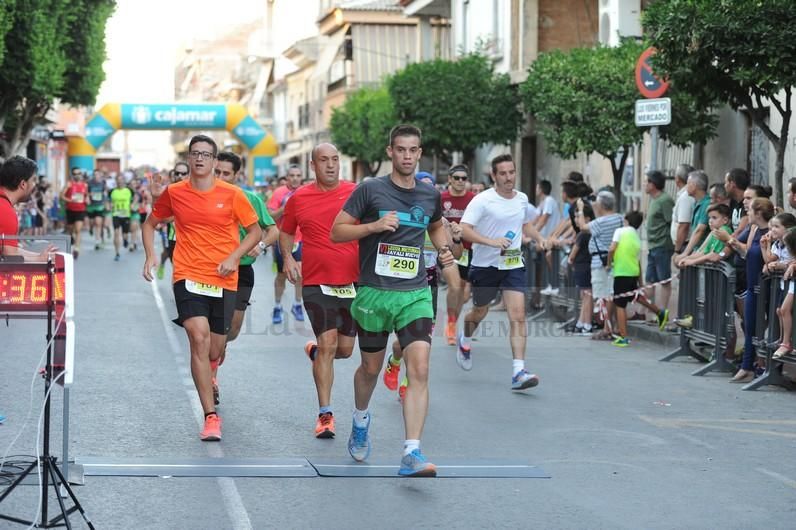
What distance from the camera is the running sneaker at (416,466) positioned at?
25.1ft

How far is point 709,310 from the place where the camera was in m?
13.5

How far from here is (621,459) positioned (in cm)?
848

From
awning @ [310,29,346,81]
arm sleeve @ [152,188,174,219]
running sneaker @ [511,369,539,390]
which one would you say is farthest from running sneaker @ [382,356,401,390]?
awning @ [310,29,346,81]

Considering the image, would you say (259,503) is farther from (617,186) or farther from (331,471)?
(617,186)

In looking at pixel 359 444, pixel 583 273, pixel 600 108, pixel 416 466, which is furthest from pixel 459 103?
pixel 416 466

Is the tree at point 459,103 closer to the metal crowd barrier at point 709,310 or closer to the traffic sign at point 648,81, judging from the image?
the traffic sign at point 648,81

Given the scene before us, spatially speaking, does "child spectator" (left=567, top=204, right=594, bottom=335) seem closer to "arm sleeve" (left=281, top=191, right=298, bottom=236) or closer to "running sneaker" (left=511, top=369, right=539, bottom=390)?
"running sneaker" (left=511, top=369, right=539, bottom=390)

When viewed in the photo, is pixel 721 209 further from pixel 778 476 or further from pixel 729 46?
pixel 778 476

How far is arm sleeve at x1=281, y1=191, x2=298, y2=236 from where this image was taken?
963 cm

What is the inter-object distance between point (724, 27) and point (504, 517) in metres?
8.88

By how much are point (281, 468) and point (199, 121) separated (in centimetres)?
4567

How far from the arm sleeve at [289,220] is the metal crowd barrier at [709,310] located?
16.1 ft

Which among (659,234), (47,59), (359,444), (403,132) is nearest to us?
(403,132)

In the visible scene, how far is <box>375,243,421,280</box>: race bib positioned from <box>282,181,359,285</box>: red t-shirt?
1160 mm
